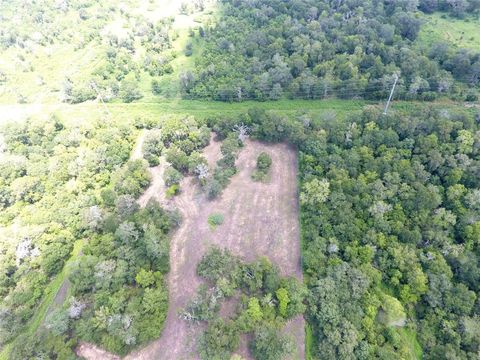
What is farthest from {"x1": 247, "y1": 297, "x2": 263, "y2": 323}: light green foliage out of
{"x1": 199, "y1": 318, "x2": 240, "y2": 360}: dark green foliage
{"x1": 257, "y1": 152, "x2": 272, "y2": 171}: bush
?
{"x1": 257, "y1": 152, "x2": 272, "y2": 171}: bush

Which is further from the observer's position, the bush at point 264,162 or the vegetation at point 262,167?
the bush at point 264,162

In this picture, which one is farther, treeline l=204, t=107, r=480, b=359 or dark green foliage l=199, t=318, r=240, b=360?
treeline l=204, t=107, r=480, b=359

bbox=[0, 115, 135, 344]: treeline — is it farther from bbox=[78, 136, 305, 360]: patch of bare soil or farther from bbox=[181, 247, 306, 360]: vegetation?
bbox=[181, 247, 306, 360]: vegetation

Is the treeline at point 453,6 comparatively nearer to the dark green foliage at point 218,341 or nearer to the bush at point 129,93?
the bush at point 129,93

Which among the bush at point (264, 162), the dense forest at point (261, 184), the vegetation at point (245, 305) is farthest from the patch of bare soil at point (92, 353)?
the bush at point (264, 162)

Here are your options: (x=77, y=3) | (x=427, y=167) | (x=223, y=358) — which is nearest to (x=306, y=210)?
(x=427, y=167)

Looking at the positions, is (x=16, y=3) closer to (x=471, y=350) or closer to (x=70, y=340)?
(x=70, y=340)

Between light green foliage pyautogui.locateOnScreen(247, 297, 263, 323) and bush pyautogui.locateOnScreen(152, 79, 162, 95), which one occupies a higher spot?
bush pyautogui.locateOnScreen(152, 79, 162, 95)
